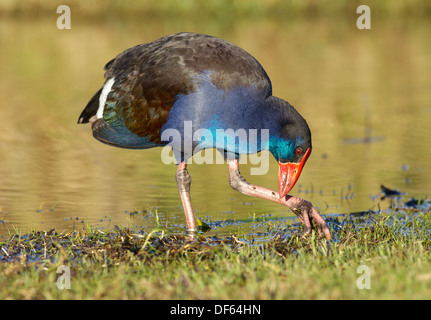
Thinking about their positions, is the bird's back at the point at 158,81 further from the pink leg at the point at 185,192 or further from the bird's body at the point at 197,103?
the pink leg at the point at 185,192

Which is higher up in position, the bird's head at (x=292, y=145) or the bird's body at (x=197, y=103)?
the bird's body at (x=197, y=103)

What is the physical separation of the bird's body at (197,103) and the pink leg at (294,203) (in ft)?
0.83

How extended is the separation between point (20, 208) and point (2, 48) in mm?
15167

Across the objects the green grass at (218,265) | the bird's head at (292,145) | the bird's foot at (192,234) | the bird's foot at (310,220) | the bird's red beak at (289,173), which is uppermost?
the bird's head at (292,145)

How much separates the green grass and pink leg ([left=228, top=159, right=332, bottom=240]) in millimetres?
160

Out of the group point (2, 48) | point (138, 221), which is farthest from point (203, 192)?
point (2, 48)

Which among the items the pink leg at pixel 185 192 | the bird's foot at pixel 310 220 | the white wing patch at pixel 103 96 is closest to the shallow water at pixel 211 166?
the pink leg at pixel 185 192

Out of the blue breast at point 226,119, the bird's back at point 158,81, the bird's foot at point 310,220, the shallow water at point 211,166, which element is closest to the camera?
the blue breast at point 226,119

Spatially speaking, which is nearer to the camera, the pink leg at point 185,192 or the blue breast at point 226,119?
the blue breast at point 226,119

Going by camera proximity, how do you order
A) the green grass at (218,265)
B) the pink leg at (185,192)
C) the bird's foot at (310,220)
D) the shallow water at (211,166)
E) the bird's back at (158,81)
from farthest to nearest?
1. the shallow water at (211,166)
2. the pink leg at (185,192)
3. the bird's foot at (310,220)
4. the bird's back at (158,81)
5. the green grass at (218,265)

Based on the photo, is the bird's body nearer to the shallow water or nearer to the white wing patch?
the white wing patch

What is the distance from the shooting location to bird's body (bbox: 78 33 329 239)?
19.3ft

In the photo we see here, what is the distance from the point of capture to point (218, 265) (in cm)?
515

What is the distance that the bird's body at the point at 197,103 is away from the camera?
5.87 metres
